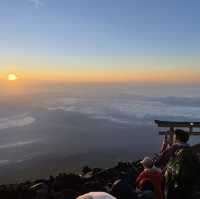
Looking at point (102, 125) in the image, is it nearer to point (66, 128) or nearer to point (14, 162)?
point (66, 128)

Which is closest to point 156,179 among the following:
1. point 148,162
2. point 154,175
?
point 154,175

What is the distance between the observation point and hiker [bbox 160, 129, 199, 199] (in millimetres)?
6363

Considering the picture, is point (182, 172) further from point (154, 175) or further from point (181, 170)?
point (154, 175)

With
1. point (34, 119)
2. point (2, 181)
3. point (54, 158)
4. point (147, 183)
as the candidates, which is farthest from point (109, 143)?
point (147, 183)

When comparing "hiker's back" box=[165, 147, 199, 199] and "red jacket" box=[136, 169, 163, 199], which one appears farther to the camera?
"red jacket" box=[136, 169, 163, 199]

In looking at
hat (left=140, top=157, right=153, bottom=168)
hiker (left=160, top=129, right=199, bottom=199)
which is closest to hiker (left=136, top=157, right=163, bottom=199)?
hat (left=140, top=157, right=153, bottom=168)

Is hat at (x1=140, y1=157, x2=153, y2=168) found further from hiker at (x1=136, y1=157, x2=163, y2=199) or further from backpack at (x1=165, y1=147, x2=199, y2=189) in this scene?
backpack at (x1=165, y1=147, x2=199, y2=189)

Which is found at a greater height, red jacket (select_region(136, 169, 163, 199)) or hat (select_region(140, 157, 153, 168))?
hat (select_region(140, 157, 153, 168))

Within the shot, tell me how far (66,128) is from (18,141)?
29.0ft

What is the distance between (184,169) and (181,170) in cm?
5

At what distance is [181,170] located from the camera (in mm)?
6363

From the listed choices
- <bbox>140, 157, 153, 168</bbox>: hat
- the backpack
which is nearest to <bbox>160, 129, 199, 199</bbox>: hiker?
the backpack

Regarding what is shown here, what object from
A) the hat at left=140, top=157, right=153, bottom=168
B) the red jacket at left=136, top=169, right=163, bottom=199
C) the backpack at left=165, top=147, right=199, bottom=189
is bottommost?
the red jacket at left=136, top=169, right=163, bottom=199

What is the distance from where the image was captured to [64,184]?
11.6m
